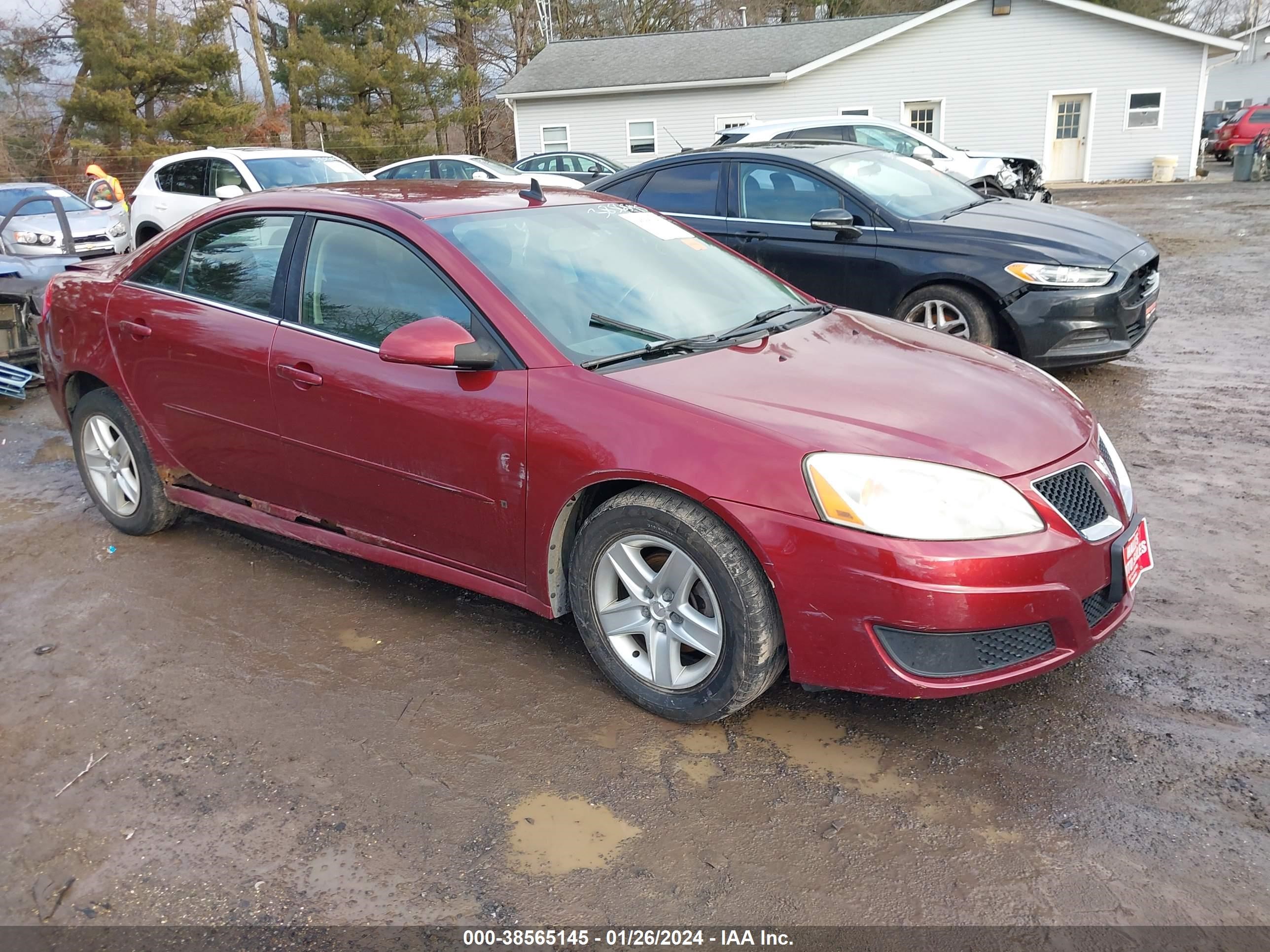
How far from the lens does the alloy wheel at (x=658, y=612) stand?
3.08 metres

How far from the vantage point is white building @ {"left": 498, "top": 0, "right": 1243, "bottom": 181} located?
1016 inches

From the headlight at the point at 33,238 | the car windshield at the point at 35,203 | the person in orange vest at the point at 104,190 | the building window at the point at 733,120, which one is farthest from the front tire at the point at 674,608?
the building window at the point at 733,120

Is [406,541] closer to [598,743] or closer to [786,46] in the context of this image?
[598,743]

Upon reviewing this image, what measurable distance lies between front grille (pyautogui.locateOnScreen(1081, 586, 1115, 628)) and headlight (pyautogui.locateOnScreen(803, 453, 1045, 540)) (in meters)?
0.34

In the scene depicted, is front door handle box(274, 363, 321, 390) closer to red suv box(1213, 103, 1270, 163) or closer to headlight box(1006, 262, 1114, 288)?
headlight box(1006, 262, 1114, 288)

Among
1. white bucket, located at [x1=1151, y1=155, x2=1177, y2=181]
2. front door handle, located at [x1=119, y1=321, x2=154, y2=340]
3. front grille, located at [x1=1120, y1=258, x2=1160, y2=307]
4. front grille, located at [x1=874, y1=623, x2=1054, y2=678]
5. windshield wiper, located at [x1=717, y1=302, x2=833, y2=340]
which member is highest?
front door handle, located at [x1=119, y1=321, x2=154, y2=340]

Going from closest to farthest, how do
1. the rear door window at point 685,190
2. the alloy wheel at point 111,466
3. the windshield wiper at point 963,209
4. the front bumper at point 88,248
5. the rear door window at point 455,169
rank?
the alloy wheel at point 111,466
the windshield wiper at point 963,209
the rear door window at point 685,190
the front bumper at point 88,248
the rear door window at point 455,169

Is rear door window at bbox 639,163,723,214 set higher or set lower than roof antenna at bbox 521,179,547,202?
lower

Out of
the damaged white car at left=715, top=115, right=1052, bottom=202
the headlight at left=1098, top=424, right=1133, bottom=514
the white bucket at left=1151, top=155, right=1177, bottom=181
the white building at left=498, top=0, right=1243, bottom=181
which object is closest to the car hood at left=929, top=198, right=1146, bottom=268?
the headlight at left=1098, top=424, right=1133, bottom=514

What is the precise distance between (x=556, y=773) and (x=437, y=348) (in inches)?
55.1

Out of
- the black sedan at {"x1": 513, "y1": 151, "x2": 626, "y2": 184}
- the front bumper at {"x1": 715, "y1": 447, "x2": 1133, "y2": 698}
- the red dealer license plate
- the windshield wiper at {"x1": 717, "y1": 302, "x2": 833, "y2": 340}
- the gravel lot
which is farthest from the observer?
the black sedan at {"x1": 513, "y1": 151, "x2": 626, "y2": 184}

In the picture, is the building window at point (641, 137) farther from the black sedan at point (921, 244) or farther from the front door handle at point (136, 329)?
the front door handle at point (136, 329)

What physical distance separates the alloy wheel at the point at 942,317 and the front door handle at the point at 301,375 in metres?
4.24

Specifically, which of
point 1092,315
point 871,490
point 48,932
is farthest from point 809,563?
point 1092,315
